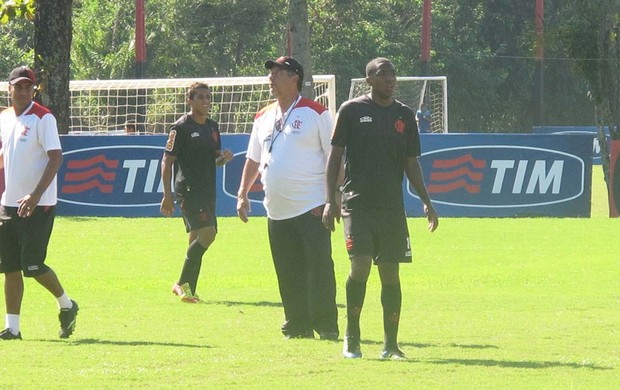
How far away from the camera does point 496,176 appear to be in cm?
2558

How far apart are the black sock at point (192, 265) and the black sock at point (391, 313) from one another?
430 cm

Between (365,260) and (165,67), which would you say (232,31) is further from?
(365,260)

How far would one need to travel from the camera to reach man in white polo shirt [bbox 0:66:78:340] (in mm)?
10477

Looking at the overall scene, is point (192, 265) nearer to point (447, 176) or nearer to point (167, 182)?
point (167, 182)

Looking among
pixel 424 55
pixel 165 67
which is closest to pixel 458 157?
pixel 424 55

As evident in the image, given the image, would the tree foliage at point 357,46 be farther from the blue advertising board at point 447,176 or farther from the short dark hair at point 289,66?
the short dark hair at point 289,66

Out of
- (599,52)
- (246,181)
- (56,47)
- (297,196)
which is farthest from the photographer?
(599,52)

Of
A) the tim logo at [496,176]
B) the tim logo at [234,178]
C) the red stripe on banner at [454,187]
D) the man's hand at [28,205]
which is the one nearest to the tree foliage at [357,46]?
the tim logo at [496,176]

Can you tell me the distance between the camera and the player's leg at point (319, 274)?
10633mm

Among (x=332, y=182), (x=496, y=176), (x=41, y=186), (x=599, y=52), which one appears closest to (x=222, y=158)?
(x=41, y=186)

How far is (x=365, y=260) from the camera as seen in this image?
373 inches

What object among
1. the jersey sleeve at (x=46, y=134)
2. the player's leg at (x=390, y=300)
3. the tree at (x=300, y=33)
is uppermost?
the tree at (x=300, y=33)

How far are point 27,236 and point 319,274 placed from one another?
2.15m

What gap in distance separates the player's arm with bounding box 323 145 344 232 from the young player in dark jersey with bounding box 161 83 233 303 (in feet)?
13.2
